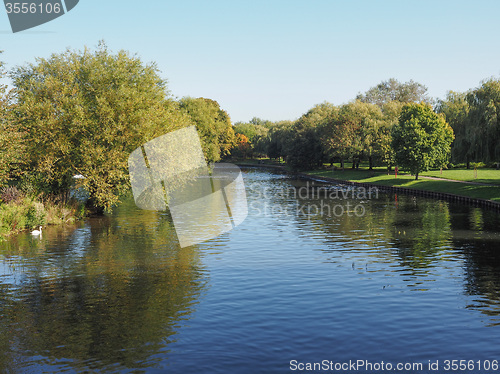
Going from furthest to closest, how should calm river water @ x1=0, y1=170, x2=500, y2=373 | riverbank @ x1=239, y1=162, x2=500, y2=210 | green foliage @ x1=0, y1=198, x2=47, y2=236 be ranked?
riverbank @ x1=239, y1=162, x2=500, y2=210 → green foliage @ x1=0, y1=198, x2=47, y2=236 → calm river water @ x1=0, y1=170, x2=500, y2=373

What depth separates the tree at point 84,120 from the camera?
4522cm

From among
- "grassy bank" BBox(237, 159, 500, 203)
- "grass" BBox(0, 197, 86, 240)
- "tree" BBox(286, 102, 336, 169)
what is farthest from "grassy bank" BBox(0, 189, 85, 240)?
"tree" BBox(286, 102, 336, 169)

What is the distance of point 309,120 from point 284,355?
12486 centimetres

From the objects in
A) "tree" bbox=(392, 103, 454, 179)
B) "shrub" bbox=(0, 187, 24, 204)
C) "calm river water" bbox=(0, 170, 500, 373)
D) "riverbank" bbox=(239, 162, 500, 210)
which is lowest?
"calm river water" bbox=(0, 170, 500, 373)

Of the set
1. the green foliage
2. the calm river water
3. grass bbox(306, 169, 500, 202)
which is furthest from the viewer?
grass bbox(306, 169, 500, 202)

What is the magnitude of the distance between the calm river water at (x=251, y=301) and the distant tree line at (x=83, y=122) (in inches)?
279

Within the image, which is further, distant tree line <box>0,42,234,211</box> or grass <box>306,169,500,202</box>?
grass <box>306,169,500,202</box>

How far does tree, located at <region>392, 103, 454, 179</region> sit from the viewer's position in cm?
8375

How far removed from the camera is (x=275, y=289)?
960 inches

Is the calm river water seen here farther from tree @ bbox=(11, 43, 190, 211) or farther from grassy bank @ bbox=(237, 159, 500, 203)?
grassy bank @ bbox=(237, 159, 500, 203)

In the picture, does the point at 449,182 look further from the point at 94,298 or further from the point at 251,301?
the point at 94,298

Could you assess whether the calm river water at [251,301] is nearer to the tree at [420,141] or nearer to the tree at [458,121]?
the tree at [458,121]

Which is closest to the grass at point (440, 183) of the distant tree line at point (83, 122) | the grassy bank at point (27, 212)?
the distant tree line at point (83, 122)

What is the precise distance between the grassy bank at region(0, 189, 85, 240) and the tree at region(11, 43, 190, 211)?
2.23m
